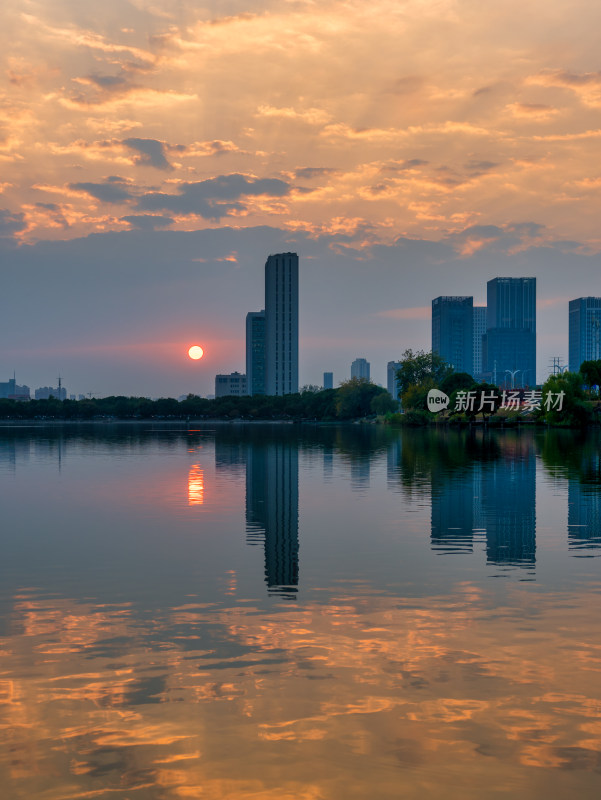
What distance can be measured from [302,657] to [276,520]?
16.1 m

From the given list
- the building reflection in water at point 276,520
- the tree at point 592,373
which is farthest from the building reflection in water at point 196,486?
the tree at point 592,373

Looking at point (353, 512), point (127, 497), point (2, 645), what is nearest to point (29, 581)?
point (2, 645)

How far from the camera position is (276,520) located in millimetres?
28609

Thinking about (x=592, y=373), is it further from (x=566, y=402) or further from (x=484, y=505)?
(x=484, y=505)

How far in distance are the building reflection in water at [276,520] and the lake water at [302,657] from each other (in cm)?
16

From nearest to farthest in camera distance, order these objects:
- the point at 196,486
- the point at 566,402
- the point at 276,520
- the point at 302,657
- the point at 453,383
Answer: the point at 302,657 → the point at 276,520 → the point at 196,486 → the point at 566,402 → the point at 453,383

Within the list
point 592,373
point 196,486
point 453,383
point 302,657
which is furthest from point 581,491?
point 453,383

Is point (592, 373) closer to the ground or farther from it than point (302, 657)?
farther from it

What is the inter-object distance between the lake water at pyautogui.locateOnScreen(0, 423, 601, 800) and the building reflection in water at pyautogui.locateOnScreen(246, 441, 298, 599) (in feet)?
0.53

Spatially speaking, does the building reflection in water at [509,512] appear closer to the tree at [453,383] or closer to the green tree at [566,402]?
the green tree at [566,402]

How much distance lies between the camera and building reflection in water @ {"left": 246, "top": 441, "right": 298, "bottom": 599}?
1897cm

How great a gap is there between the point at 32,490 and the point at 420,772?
35077 mm

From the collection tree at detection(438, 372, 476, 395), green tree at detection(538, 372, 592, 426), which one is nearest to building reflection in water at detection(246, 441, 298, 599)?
green tree at detection(538, 372, 592, 426)

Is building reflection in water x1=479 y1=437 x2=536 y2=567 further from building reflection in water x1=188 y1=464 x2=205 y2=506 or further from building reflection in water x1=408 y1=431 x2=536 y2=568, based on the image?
building reflection in water x1=188 y1=464 x2=205 y2=506
